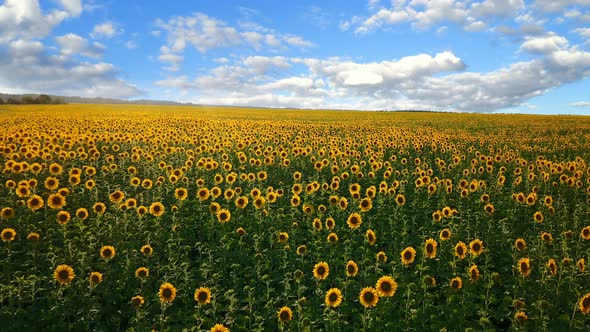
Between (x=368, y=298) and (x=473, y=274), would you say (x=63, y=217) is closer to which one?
(x=368, y=298)

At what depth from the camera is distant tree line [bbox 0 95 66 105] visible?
79375mm

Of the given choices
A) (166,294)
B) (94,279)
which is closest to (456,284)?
(166,294)

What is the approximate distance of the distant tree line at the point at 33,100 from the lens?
260 feet

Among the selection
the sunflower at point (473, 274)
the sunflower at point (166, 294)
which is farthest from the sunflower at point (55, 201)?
the sunflower at point (473, 274)

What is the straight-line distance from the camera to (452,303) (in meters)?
4.96

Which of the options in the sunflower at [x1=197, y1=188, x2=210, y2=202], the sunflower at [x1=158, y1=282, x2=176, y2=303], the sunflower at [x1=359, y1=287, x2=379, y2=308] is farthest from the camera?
the sunflower at [x1=197, y1=188, x2=210, y2=202]

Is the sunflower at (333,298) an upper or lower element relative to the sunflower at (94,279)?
upper

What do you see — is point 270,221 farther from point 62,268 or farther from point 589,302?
point 589,302

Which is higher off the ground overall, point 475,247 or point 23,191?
point 23,191

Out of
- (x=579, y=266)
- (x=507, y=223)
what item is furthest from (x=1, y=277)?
(x=507, y=223)

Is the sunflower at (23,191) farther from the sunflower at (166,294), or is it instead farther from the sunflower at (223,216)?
the sunflower at (166,294)

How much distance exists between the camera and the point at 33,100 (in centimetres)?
8256

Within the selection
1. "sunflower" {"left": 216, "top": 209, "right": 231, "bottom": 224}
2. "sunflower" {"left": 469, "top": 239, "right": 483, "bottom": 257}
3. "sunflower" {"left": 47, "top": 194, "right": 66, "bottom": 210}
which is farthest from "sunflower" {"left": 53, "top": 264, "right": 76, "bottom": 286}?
"sunflower" {"left": 469, "top": 239, "right": 483, "bottom": 257}

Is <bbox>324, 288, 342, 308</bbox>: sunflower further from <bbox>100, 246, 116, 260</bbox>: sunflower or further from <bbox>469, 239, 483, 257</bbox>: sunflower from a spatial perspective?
<bbox>100, 246, 116, 260</bbox>: sunflower
